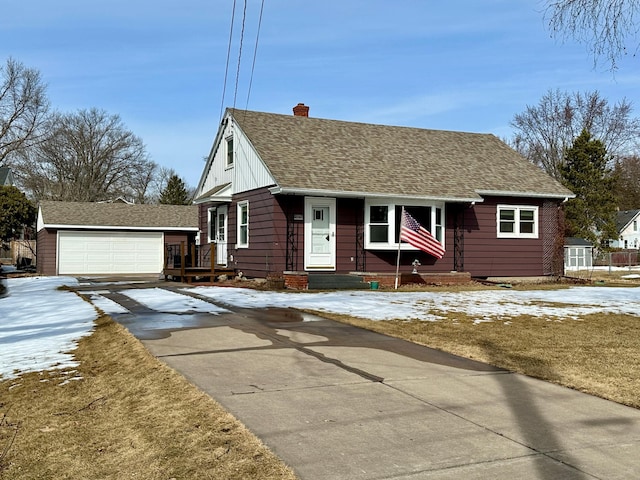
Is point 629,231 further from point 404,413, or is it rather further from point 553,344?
point 404,413

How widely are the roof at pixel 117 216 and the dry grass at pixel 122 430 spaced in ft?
82.5

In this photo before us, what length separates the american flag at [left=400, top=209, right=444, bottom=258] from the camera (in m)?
19.2

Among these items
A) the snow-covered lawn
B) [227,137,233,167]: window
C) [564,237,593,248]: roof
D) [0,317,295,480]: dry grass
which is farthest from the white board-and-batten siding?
[564,237,593,248]: roof

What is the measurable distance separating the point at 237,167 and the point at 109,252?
1264cm

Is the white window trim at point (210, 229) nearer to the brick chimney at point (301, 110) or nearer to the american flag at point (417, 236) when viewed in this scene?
the brick chimney at point (301, 110)

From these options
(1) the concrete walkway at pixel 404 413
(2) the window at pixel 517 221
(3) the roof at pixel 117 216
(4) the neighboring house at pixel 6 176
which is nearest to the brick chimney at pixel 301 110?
(2) the window at pixel 517 221

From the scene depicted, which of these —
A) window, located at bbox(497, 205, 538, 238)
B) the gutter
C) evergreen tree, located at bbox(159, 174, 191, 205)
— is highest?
evergreen tree, located at bbox(159, 174, 191, 205)

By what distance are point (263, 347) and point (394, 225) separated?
12804 mm

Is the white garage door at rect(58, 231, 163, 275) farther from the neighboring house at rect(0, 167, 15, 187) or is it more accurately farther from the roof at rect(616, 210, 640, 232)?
the roof at rect(616, 210, 640, 232)

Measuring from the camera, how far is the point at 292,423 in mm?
4848

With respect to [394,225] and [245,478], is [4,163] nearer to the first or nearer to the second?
[394,225]

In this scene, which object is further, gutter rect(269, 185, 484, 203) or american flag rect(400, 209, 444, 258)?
american flag rect(400, 209, 444, 258)

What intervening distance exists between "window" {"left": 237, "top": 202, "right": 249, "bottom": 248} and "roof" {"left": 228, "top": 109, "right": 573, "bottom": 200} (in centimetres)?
238

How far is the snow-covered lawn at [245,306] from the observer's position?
893 centimetres
